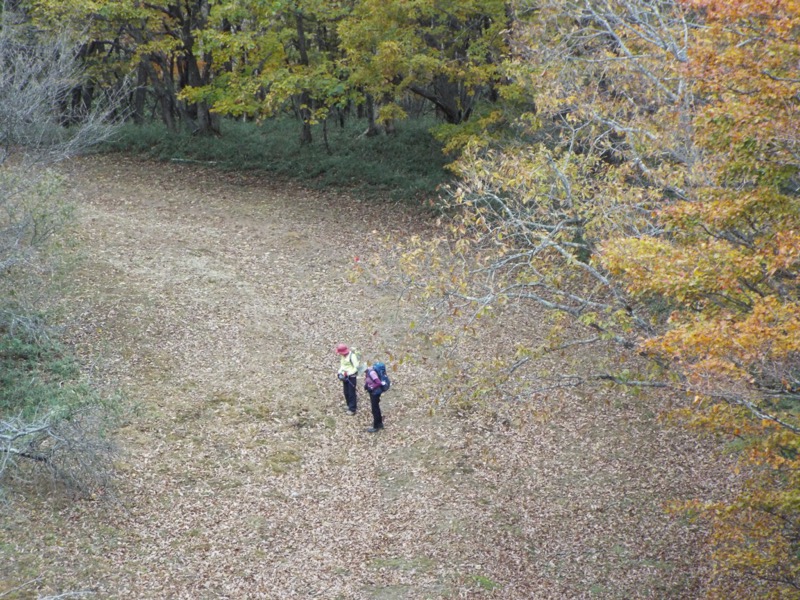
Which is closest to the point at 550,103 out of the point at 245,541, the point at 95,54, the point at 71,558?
the point at 245,541

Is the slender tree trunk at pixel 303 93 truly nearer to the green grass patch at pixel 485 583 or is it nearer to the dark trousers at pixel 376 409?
the dark trousers at pixel 376 409

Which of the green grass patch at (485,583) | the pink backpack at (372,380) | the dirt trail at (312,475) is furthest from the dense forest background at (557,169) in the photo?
the green grass patch at (485,583)

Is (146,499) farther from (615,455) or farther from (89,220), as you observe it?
(89,220)

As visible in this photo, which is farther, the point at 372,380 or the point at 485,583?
the point at 372,380

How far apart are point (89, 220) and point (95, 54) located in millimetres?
9187

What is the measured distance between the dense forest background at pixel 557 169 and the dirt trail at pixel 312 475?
94 centimetres

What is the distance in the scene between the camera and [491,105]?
867 inches

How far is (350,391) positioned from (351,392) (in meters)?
0.03

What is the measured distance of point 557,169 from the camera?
9.77 m

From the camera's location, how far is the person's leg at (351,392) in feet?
45.6

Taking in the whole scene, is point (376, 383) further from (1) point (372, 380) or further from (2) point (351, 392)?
(2) point (351, 392)

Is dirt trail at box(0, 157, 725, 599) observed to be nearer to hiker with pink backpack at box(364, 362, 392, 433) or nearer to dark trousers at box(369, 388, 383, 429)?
dark trousers at box(369, 388, 383, 429)

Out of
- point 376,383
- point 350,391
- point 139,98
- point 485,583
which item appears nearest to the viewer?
point 485,583

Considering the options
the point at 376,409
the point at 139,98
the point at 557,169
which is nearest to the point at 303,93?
the point at 139,98
